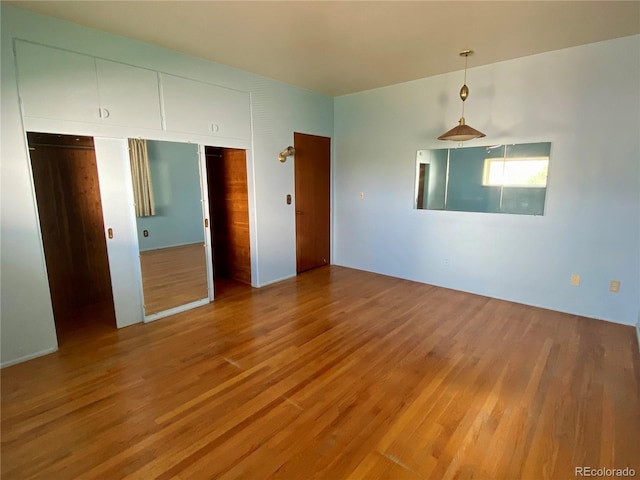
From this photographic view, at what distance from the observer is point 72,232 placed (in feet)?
12.2

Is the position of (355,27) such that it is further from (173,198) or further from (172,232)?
(172,232)

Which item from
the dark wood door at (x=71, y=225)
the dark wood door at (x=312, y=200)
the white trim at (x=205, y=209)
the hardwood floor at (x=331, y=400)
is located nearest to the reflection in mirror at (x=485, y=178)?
the hardwood floor at (x=331, y=400)

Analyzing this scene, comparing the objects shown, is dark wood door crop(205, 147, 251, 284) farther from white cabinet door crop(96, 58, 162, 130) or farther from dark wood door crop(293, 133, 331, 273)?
white cabinet door crop(96, 58, 162, 130)

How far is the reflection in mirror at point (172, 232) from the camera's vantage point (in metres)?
3.48

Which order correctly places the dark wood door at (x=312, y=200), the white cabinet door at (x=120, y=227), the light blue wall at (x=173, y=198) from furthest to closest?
the dark wood door at (x=312, y=200) < the light blue wall at (x=173, y=198) < the white cabinet door at (x=120, y=227)

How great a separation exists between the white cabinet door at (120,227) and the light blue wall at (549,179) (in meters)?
3.30

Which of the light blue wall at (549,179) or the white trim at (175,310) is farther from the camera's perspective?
the white trim at (175,310)

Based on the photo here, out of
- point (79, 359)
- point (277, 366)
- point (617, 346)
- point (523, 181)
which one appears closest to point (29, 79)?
point (79, 359)

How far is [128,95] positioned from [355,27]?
219 centimetres

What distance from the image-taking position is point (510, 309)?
3.72 metres

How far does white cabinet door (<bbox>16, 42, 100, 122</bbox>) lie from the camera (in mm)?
2535

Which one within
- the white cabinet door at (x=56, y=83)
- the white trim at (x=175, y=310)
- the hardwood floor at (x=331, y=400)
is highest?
the white cabinet door at (x=56, y=83)

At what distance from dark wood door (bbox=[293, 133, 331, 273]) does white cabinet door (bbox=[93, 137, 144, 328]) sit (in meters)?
2.34

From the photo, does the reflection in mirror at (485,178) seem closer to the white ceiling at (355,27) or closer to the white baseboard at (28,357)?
the white ceiling at (355,27)
